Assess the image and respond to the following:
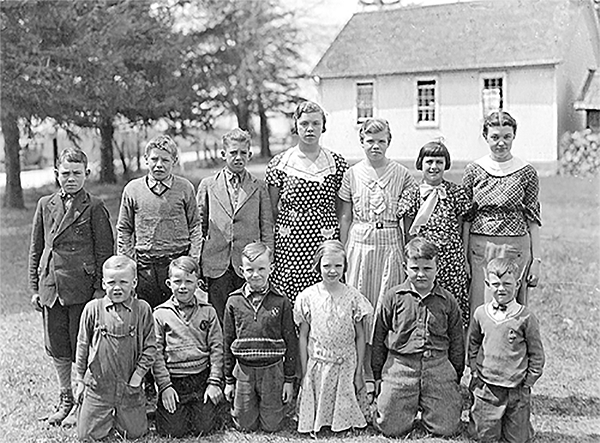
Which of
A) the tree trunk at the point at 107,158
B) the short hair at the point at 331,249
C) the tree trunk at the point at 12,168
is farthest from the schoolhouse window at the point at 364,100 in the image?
the short hair at the point at 331,249

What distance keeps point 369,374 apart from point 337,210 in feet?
3.97

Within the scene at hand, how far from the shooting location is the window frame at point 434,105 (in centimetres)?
2645

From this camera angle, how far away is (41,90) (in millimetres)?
14328

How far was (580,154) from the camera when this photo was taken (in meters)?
22.5

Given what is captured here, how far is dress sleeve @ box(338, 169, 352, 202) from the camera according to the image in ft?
17.4

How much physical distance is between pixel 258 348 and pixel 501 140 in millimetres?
2204

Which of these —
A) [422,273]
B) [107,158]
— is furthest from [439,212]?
[107,158]

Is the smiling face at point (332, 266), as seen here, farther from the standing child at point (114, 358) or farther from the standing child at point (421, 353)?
the standing child at point (114, 358)

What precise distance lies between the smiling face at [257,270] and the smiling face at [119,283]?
2.43 ft

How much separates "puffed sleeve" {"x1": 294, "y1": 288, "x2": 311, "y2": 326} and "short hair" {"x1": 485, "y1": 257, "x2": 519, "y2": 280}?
124 centimetres

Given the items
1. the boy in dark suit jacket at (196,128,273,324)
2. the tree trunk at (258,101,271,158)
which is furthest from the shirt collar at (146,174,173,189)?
the tree trunk at (258,101,271,158)

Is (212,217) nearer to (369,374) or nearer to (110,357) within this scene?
(110,357)

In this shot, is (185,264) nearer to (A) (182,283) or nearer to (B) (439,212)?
(A) (182,283)

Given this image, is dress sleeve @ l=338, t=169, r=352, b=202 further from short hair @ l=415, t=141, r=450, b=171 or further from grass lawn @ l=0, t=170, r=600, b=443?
grass lawn @ l=0, t=170, r=600, b=443
